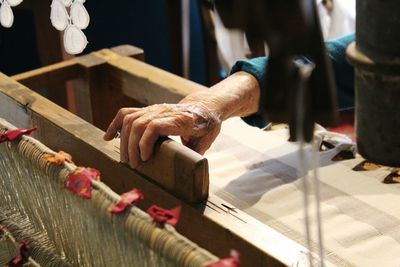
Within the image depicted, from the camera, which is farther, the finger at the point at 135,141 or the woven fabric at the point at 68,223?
the finger at the point at 135,141

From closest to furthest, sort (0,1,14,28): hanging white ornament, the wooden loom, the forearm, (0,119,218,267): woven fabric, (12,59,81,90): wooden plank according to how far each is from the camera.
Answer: (0,119,218,267): woven fabric → the wooden loom → (0,1,14,28): hanging white ornament → the forearm → (12,59,81,90): wooden plank

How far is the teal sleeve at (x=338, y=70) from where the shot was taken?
115 cm

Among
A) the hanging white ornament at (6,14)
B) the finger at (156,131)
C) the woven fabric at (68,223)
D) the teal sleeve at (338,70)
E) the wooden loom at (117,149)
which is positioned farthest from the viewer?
the teal sleeve at (338,70)

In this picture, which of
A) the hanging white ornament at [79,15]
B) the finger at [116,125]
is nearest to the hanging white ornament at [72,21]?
the hanging white ornament at [79,15]

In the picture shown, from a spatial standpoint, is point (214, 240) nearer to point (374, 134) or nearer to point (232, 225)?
point (232, 225)

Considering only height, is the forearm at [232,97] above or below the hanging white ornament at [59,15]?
below

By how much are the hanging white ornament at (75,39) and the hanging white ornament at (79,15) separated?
1 cm

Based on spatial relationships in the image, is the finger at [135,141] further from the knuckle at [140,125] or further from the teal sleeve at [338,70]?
the teal sleeve at [338,70]

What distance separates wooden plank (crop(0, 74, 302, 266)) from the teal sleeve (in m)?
0.34

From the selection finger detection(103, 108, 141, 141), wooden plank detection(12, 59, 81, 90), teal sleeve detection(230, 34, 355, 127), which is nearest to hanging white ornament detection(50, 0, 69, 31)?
finger detection(103, 108, 141, 141)

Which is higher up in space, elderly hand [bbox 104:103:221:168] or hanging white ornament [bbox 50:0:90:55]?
hanging white ornament [bbox 50:0:90:55]

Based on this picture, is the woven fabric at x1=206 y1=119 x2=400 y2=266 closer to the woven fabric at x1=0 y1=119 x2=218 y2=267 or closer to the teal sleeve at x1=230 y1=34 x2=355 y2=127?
the teal sleeve at x1=230 y1=34 x2=355 y2=127

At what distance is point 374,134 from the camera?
45cm

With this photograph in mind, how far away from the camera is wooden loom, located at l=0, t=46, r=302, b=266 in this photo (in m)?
0.71
